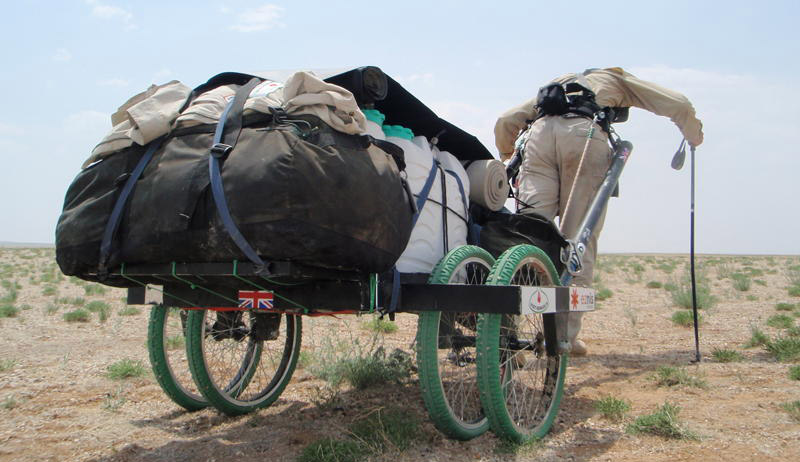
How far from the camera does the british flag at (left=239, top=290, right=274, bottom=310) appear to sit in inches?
120

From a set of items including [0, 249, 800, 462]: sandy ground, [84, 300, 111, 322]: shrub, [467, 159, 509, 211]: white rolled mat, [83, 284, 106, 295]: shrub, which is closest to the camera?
[0, 249, 800, 462]: sandy ground

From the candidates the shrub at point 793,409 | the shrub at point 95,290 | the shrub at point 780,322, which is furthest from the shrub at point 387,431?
the shrub at point 95,290

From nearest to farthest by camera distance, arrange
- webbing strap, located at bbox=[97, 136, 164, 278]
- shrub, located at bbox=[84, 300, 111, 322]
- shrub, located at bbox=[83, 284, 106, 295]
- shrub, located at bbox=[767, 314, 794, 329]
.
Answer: webbing strap, located at bbox=[97, 136, 164, 278], shrub, located at bbox=[767, 314, 794, 329], shrub, located at bbox=[84, 300, 111, 322], shrub, located at bbox=[83, 284, 106, 295]

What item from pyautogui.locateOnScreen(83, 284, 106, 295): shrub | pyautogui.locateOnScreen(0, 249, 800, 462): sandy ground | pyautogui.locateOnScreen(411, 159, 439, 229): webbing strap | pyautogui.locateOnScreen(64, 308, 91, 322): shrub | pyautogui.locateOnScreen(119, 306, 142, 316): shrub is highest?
pyautogui.locateOnScreen(411, 159, 439, 229): webbing strap

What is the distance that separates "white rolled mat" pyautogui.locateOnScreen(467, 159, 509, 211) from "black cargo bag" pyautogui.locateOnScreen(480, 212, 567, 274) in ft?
0.44

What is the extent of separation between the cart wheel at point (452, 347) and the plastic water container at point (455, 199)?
22 centimetres

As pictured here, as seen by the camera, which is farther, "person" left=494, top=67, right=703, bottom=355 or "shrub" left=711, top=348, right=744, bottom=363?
"shrub" left=711, top=348, right=744, bottom=363

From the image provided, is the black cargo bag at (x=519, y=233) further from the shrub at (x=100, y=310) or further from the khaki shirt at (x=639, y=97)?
the shrub at (x=100, y=310)

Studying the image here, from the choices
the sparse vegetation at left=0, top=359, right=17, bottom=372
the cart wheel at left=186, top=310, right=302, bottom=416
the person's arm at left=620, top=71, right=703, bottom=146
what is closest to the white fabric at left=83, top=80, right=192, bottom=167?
the cart wheel at left=186, top=310, right=302, bottom=416

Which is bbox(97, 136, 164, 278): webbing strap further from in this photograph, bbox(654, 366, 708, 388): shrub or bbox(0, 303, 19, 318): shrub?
bbox(0, 303, 19, 318): shrub

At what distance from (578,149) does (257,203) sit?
11.7 ft

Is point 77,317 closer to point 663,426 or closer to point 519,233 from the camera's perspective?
point 519,233

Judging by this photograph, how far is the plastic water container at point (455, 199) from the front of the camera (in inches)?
150

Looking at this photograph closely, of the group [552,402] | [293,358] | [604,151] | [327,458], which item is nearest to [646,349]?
[604,151]
